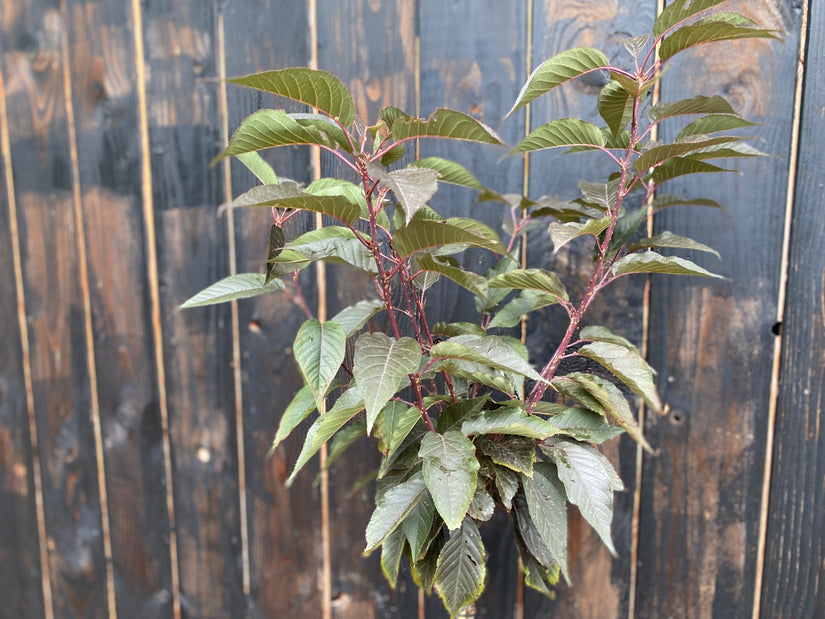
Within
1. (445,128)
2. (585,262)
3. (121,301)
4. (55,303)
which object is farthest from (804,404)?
(55,303)

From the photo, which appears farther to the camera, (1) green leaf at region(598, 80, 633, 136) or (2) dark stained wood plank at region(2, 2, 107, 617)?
(2) dark stained wood plank at region(2, 2, 107, 617)

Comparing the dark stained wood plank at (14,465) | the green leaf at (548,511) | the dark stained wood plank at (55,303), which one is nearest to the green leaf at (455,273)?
the green leaf at (548,511)

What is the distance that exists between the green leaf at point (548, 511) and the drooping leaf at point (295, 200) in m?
0.34

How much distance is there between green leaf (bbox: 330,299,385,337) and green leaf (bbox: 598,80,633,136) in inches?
12.3

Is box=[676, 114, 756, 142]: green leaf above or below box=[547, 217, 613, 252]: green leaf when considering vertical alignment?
above

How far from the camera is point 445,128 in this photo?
0.50m

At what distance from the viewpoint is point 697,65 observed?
2.59 ft

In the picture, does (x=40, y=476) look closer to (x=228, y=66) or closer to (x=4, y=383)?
(x=4, y=383)

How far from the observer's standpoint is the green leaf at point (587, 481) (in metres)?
0.54

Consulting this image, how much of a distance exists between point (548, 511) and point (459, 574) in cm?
11

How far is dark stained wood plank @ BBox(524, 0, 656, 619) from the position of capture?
794mm

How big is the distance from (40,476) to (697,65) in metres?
1.41

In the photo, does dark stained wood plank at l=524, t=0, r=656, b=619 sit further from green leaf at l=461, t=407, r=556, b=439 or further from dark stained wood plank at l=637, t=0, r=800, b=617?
green leaf at l=461, t=407, r=556, b=439

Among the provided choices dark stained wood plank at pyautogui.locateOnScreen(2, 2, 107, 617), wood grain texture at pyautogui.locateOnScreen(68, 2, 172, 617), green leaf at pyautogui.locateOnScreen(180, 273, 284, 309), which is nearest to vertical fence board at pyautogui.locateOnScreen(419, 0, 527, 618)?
green leaf at pyautogui.locateOnScreen(180, 273, 284, 309)
